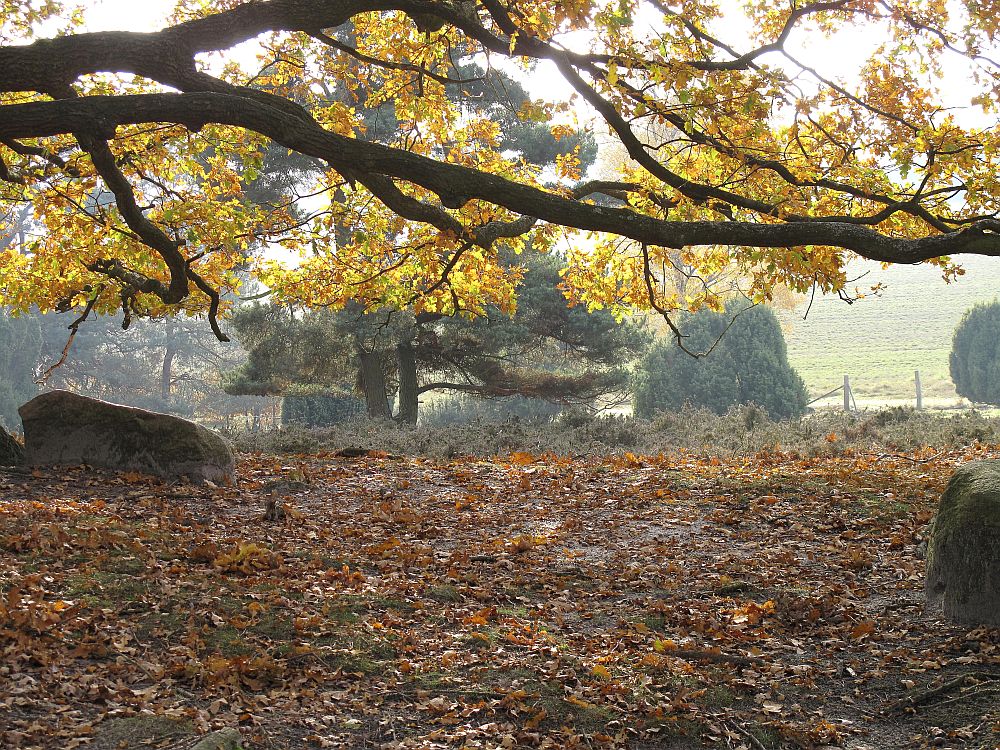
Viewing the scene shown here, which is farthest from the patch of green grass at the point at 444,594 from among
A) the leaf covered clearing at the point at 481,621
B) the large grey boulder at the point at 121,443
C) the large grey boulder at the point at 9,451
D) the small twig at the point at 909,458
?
the small twig at the point at 909,458

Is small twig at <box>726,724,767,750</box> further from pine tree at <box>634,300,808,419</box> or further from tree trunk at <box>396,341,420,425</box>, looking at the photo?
pine tree at <box>634,300,808,419</box>

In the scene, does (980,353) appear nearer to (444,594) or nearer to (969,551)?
(969,551)

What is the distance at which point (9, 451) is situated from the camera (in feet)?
34.9

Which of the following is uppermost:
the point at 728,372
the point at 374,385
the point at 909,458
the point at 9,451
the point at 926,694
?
the point at 728,372

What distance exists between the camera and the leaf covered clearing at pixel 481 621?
461cm

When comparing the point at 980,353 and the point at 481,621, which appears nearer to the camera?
the point at 481,621

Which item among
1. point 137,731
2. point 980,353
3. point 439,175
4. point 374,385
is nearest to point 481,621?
point 137,731

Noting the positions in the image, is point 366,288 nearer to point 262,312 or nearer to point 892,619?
point 892,619

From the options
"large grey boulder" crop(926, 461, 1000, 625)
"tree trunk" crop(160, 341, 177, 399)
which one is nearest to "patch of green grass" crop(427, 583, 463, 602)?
"large grey boulder" crop(926, 461, 1000, 625)

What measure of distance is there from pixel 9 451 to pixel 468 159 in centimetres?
742

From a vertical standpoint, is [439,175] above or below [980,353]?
above

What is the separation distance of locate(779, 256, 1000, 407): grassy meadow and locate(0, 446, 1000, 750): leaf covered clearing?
33.8m

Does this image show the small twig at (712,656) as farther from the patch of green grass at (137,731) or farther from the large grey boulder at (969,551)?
the patch of green grass at (137,731)

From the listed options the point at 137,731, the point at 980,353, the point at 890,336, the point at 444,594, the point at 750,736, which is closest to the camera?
the point at 137,731
